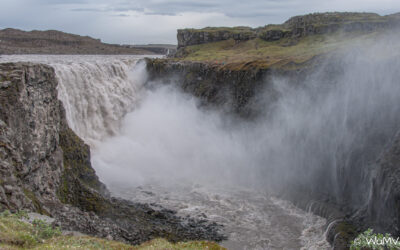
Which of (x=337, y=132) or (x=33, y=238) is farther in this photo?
(x=337, y=132)

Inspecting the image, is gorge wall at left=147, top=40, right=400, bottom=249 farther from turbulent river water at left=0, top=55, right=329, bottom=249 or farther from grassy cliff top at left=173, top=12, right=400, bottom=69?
grassy cliff top at left=173, top=12, right=400, bottom=69

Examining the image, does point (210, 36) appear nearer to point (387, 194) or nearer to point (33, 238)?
point (387, 194)

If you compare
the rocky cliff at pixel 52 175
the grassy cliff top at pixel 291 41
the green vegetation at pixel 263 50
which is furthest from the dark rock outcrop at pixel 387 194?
the grassy cliff top at pixel 291 41

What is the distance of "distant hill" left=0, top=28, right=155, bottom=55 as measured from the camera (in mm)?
102887

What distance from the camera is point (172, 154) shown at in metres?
A: 49.6

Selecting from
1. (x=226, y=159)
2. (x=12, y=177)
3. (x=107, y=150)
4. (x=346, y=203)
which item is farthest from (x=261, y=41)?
(x=12, y=177)

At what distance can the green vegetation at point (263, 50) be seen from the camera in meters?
53.2

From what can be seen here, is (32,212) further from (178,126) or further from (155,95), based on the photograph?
(155,95)

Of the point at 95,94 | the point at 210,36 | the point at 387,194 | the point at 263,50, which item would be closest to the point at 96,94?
the point at 95,94

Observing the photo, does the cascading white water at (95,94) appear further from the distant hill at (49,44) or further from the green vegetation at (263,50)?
the distant hill at (49,44)

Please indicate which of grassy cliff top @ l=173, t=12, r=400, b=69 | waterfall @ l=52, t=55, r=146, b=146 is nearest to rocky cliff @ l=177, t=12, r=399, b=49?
grassy cliff top @ l=173, t=12, r=400, b=69

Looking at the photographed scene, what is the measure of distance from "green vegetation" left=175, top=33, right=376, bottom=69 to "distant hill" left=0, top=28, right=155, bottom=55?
140 feet

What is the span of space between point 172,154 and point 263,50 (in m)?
42.5

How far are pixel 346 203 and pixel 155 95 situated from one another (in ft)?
136
